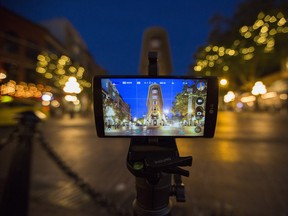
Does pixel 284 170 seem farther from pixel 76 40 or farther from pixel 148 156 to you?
pixel 76 40

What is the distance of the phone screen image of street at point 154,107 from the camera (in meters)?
1.50

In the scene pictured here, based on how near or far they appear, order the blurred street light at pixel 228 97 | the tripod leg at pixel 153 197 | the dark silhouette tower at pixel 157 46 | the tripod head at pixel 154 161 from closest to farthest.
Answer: the tripod head at pixel 154 161, the tripod leg at pixel 153 197, the dark silhouette tower at pixel 157 46, the blurred street light at pixel 228 97

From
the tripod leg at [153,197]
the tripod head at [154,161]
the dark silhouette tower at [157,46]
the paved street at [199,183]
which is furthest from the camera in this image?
the dark silhouette tower at [157,46]

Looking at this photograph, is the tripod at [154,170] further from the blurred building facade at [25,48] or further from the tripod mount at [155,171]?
the blurred building facade at [25,48]

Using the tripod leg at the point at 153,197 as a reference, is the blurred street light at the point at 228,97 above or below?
above

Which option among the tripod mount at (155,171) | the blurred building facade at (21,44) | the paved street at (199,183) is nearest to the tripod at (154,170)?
the tripod mount at (155,171)

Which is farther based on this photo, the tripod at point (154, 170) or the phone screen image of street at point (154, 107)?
the phone screen image of street at point (154, 107)

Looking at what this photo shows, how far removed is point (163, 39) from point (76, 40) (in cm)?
5293

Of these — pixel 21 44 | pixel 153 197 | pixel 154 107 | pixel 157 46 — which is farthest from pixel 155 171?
pixel 21 44

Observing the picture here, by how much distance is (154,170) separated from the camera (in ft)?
4.22

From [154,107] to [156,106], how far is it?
1 centimetres

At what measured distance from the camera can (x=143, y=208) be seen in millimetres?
1481

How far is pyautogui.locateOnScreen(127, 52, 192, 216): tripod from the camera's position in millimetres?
1323

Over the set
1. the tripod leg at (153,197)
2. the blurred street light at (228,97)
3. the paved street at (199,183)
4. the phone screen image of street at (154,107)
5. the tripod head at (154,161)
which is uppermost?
the blurred street light at (228,97)
